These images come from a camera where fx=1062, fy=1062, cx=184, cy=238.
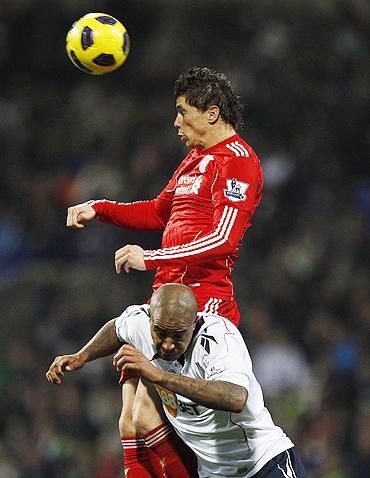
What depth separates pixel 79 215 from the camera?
4883mm

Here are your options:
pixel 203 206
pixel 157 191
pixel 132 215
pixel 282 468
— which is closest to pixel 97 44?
pixel 132 215

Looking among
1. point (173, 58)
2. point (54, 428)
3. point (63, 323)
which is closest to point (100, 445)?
point (54, 428)

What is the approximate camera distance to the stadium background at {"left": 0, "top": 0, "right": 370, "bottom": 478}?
8477 millimetres

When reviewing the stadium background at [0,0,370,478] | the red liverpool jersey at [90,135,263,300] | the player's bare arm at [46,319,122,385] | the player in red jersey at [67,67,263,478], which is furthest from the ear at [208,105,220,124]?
the stadium background at [0,0,370,478]

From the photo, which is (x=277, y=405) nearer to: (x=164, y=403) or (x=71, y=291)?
(x=71, y=291)

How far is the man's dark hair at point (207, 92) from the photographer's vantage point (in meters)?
4.89

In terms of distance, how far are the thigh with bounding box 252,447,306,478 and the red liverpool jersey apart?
77 centimetres

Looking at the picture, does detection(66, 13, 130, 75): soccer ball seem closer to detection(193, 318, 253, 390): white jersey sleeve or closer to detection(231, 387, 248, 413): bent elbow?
detection(193, 318, 253, 390): white jersey sleeve

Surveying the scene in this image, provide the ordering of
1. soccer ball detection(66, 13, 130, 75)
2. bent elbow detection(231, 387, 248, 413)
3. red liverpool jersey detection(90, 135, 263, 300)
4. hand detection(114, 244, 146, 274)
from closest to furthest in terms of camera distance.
→ 1. bent elbow detection(231, 387, 248, 413)
2. hand detection(114, 244, 146, 274)
3. red liverpool jersey detection(90, 135, 263, 300)
4. soccer ball detection(66, 13, 130, 75)

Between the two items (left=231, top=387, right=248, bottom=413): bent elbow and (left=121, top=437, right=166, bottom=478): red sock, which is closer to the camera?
(left=231, top=387, right=248, bottom=413): bent elbow

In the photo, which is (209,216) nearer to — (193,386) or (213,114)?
(213,114)

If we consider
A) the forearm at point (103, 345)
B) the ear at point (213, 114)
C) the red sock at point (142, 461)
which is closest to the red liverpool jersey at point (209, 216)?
the ear at point (213, 114)

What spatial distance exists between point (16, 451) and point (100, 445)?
0.67 metres

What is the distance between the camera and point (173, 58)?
440 inches
